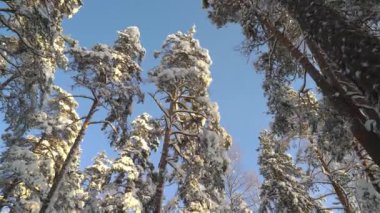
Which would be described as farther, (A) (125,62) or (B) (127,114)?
(A) (125,62)

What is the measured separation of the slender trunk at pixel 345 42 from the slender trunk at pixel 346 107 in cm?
215

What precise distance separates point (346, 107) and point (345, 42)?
3.22 m

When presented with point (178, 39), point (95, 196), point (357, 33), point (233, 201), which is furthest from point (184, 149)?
point (357, 33)

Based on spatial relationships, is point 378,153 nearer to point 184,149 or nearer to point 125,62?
point 184,149

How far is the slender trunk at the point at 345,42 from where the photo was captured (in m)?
4.68

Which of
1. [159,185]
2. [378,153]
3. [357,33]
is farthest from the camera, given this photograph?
[159,185]

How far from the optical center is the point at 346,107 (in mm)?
8156

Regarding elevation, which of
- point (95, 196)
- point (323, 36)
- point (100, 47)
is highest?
point (100, 47)

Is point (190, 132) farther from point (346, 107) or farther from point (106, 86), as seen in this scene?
point (346, 107)

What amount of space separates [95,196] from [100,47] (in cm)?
635

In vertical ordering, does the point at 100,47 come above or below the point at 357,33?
above

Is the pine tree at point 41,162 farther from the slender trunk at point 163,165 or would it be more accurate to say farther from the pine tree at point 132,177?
the slender trunk at point 163,165

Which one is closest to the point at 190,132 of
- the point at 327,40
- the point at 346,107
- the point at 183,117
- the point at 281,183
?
the point at 183,117

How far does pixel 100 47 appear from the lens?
16.4 metres
